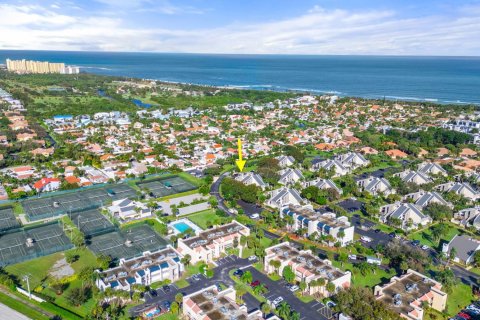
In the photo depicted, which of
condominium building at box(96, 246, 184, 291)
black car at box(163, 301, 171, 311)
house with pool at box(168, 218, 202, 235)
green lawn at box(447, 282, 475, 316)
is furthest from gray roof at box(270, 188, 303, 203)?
black car at box(163, 301, 171, 311)

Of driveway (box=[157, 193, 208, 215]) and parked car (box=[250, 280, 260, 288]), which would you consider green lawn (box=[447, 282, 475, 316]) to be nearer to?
parked car (box=[250, 280, 260, 288])

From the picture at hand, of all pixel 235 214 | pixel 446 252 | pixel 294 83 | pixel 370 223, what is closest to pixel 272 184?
pixel 235 214

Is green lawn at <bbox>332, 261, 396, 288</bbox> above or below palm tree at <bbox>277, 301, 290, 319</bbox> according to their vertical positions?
below

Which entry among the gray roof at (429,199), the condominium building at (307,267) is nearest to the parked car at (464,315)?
the condominium building at (307,267)

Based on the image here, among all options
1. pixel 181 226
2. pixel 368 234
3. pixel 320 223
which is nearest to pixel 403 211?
pixel 368 234

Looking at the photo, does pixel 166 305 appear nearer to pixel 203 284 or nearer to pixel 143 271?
pixel 203 284
